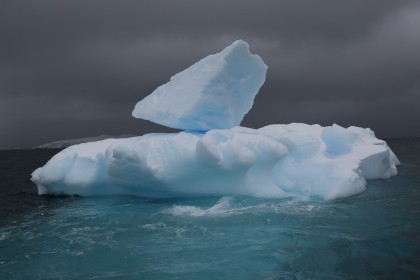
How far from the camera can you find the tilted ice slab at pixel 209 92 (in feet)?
43.3

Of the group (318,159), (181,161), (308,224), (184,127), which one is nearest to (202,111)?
(184,127)

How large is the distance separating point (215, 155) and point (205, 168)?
63cm

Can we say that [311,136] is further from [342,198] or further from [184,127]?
[184,127]

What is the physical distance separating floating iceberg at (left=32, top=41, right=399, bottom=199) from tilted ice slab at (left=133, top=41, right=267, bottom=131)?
1.5 inches

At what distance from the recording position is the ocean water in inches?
228

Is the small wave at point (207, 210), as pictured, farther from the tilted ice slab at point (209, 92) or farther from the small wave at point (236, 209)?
the tilted ice slab at point (209, 92)

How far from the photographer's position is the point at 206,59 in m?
14.0

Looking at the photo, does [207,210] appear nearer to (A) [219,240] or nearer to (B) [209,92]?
(A) [219,240]

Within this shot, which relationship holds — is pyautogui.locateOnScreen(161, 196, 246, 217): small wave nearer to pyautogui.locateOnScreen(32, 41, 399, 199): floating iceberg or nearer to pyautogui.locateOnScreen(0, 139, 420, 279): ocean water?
pyautogui.locateOnScreen(0, 139, 420, 279): ocean water

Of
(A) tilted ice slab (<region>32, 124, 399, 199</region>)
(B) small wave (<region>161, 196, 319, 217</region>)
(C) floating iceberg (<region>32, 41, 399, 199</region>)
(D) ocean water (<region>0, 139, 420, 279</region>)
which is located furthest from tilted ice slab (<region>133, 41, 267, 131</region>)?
(B) small wave (<region>161, 196, 319, 217</region>)

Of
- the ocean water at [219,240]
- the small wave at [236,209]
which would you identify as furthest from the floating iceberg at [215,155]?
the small wave at [236,209]

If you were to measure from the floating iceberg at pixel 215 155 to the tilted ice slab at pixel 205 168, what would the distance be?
1.3 inches

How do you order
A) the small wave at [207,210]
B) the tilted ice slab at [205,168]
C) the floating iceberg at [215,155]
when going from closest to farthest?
the small wave at [207,210]
the tilted ice slab at [205,168]
the floating iceberg at [215,155]

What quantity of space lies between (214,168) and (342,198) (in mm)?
4251
